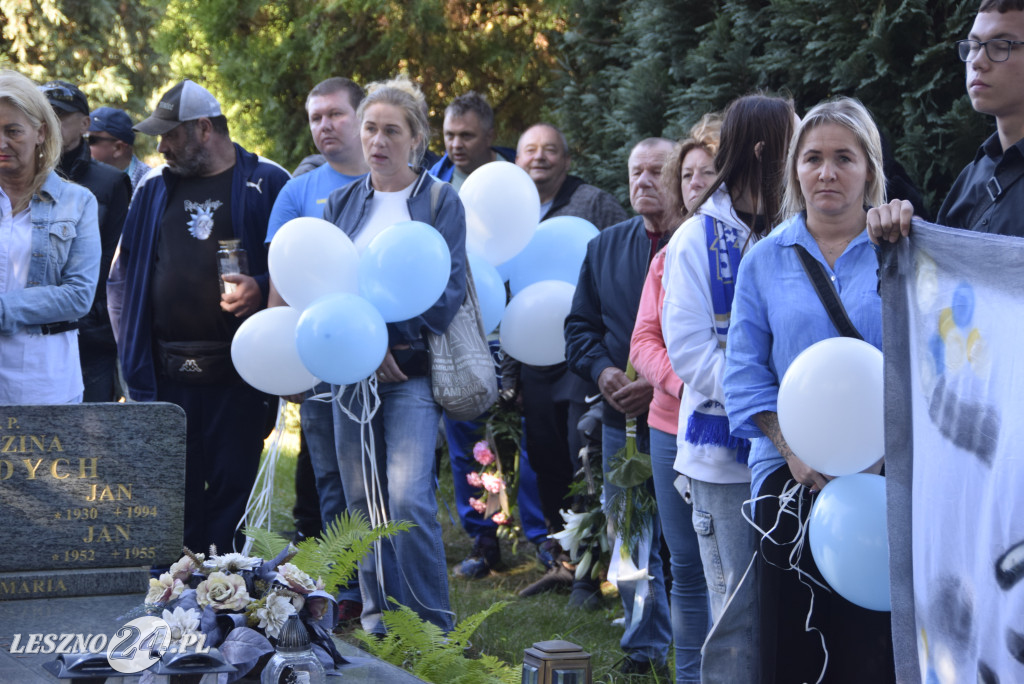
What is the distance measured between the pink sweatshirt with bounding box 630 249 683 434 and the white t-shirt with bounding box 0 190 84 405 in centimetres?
223

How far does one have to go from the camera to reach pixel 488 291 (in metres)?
4.96

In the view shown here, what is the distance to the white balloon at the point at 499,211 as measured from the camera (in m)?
5.09

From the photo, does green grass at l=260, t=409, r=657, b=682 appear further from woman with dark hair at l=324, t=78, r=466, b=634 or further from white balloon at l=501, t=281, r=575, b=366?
white balloon at l=501, t=281, r=575, b=366

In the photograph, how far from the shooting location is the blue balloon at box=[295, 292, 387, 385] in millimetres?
4105

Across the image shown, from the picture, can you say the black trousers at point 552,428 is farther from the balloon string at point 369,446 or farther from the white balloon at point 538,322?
the balloon string at point 369,446

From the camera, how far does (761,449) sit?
3.09m

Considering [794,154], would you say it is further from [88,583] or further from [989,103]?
[88,583]

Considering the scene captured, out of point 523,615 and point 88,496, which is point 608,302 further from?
point 88,496

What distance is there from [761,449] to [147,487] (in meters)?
2.19

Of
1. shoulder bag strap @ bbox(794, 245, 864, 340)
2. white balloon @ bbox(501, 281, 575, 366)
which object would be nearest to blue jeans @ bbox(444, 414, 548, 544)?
white balloon @ bbox(501, 281, 575, 366)

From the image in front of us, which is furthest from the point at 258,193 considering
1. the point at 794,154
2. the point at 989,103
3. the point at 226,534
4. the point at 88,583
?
the point at 989,103

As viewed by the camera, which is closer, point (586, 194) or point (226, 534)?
point (226, 534)

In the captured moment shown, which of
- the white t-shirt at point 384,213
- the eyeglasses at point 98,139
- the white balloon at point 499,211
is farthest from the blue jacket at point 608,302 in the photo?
the eyeglasses at point 98,139

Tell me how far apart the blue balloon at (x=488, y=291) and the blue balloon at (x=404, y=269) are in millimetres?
630
